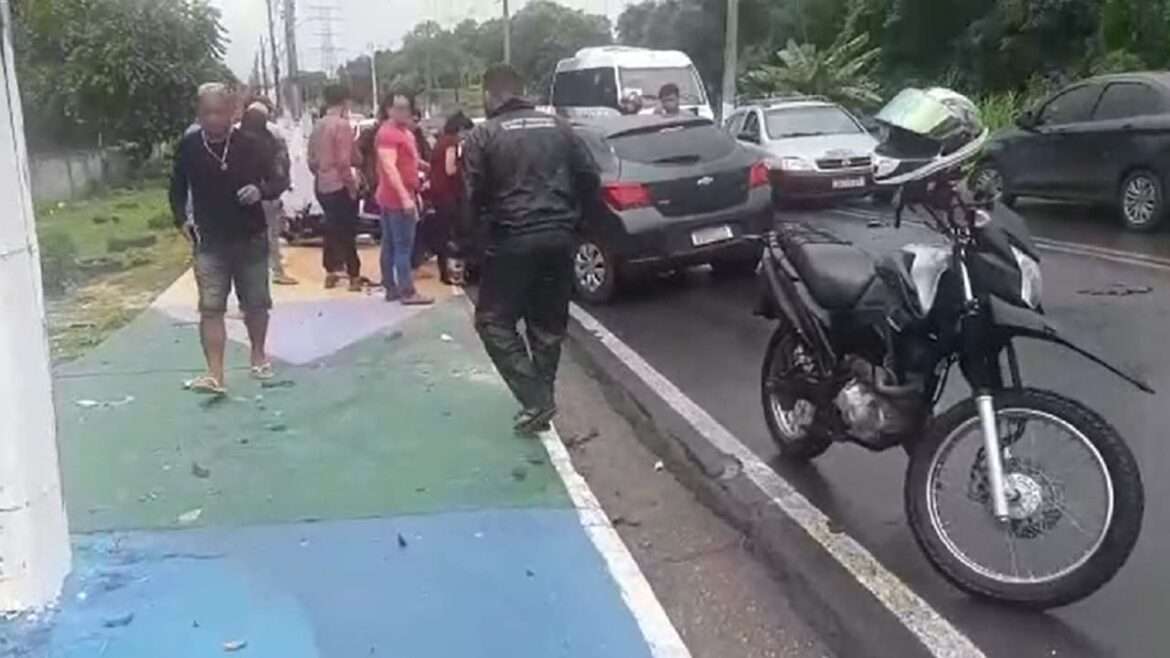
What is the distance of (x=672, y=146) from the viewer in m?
11.6

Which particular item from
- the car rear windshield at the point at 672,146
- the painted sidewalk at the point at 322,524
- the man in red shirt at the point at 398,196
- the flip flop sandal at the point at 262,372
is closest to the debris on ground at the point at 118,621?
the painted sidewalk at the point at 322,524

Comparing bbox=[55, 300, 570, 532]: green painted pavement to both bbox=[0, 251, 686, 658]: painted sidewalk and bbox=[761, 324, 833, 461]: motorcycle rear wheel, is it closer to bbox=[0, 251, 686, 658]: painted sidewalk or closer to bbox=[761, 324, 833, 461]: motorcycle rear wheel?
bbox=[0, 251, 686, 658]: painted sidewalk

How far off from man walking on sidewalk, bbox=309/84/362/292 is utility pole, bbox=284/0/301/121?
15857mm

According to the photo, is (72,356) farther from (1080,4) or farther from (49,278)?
(1080,4)

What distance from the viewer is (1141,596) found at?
4621 mm

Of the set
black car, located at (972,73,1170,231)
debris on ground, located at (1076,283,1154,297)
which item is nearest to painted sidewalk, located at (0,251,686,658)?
debris on ground, located at (1076,283,1154,297)

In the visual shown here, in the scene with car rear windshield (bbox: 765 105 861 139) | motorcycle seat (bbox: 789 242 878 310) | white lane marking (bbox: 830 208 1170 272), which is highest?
motorcycle seat (bbox: 789 242 878 310)

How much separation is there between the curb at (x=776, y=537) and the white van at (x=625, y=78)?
1629 cm

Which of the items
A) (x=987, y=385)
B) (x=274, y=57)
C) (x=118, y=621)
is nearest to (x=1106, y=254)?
(x=987, y=385)

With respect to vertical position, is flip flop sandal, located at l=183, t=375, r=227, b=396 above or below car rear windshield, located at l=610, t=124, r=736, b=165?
below

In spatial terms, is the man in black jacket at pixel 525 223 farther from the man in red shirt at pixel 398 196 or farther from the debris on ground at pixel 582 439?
the man in red shirt at pixel 398 196

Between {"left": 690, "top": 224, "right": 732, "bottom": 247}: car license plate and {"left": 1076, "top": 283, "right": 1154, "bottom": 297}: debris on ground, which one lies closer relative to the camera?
{"left": 1076, "top": 283, "right": 1154, "bottom": 297}: debris on ground

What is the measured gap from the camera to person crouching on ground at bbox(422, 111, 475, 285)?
11.7 metres

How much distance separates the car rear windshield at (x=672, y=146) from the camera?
11492mm
